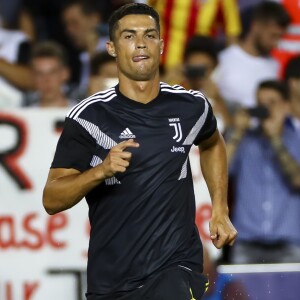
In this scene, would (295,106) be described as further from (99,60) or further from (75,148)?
(75,148)

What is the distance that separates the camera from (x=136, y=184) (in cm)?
468

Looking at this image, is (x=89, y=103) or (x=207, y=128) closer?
(x=89, y=103)

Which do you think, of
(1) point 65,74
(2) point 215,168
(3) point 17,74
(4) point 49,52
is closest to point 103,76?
(1) point 65,74

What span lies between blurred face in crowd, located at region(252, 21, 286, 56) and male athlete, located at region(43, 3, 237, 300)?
13.9 ft

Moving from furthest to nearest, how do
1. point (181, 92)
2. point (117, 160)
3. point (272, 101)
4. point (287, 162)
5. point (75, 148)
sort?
point (272, 101)
point (287, 162)
point (181, 92)
point (75, 148)
point (117, 160)

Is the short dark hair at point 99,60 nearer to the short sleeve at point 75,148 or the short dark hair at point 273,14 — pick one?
the short dark hair at point 273,14

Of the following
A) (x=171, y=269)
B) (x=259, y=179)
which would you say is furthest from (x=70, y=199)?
(x=259, y=179)

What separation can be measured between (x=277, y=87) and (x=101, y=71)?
1501 mm

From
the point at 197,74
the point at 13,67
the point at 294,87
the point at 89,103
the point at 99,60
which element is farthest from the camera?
the point at 13,67

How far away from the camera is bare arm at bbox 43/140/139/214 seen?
4230mm

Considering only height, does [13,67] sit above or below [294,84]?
above

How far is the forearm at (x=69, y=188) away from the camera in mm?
4418

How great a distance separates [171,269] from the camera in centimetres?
467

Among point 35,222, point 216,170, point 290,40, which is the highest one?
point 290,40
